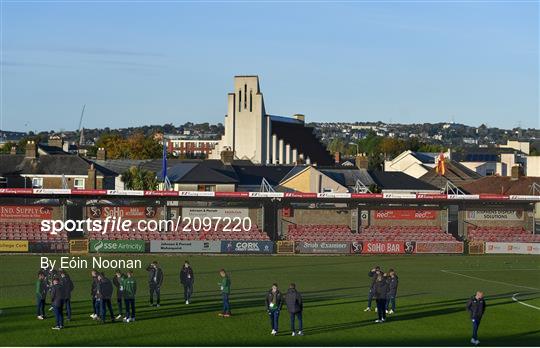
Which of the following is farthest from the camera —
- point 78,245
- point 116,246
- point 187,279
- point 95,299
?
point 116,246

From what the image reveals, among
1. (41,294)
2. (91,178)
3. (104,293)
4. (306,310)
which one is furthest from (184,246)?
(91,178)

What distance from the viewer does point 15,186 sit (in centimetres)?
10819

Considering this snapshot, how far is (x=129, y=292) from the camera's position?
35.6 metres

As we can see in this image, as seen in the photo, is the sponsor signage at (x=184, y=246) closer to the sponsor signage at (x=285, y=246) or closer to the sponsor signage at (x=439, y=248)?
the sponsor signage at (x=285, y=246)

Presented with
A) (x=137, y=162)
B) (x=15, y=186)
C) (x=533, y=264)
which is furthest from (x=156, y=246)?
(x=137, y=162)

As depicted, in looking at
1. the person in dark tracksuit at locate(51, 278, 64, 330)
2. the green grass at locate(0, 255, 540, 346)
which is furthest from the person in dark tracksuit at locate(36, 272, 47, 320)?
the person in dark tracksuit at locate(51, 278, 64, 330)

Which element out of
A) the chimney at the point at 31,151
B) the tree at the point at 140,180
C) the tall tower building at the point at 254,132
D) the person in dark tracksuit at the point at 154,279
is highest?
the tall tower building at the point at 254,132

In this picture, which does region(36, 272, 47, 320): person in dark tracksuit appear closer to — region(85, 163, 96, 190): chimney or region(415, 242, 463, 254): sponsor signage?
region(415, 242, 463, 254): sponsor signage

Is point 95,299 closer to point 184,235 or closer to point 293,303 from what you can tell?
point 293,303

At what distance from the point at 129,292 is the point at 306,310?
7.80 meters

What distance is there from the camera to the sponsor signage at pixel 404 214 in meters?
76.5

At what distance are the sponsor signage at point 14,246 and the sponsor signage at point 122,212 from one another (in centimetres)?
558

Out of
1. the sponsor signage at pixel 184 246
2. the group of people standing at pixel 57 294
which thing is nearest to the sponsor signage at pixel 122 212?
the sponsor signage at pixel 184 246

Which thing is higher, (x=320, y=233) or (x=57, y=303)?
(x=320, y=233)
